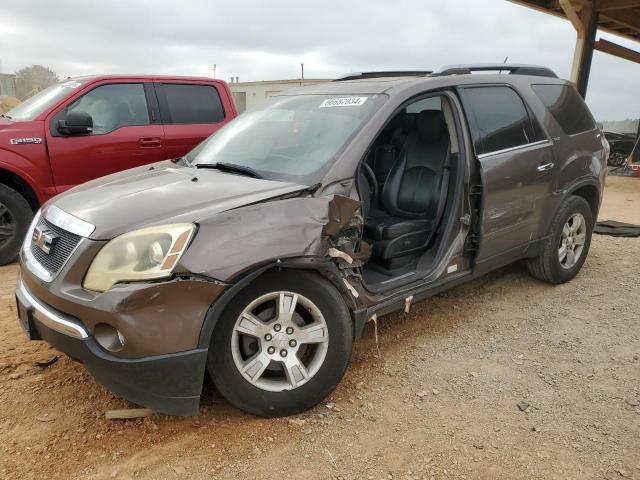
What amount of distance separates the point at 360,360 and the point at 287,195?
1240mm

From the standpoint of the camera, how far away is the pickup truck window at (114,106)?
5.30 metres

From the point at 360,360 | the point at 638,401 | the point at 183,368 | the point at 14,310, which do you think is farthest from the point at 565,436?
the point at 14,310

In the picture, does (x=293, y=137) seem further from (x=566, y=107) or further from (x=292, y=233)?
(x=566, y=107)

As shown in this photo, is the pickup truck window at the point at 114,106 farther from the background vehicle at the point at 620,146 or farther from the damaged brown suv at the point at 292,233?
the background vehicle at the point at 620,146

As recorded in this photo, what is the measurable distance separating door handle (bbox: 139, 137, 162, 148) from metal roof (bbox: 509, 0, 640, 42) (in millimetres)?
8063

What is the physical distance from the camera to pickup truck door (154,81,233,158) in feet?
18.7

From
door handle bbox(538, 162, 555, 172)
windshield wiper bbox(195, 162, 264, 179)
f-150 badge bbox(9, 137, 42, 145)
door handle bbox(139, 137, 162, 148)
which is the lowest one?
door handle bbox(139, 137, 162, 148)

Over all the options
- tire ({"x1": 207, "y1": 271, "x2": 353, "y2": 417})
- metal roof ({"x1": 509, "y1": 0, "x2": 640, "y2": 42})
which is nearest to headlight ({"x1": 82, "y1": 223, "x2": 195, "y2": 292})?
tire ({"x1": 207, "y1": 271, "x2": 353, "y2": 417})

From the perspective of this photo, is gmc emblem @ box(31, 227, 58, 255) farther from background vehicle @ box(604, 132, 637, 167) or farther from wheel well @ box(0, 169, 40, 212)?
background vehicle @ box(604, 132, 637, 167)

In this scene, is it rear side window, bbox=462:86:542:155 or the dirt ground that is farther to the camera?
rear side window, bbox=462:86:542:155

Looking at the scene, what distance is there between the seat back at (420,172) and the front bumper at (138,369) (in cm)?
219

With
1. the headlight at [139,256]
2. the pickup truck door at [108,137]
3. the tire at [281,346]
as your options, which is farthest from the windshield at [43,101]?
the tire at [281,346]

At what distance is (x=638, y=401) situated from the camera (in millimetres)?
2777

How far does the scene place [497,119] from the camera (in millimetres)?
3637
